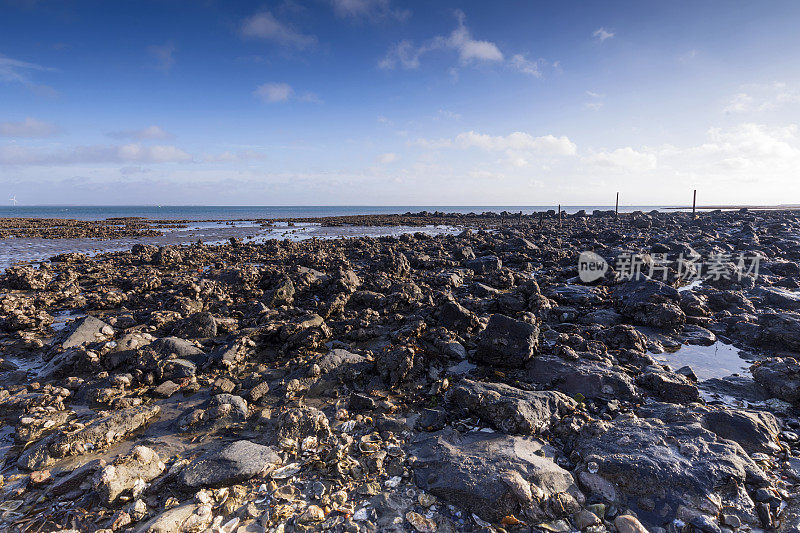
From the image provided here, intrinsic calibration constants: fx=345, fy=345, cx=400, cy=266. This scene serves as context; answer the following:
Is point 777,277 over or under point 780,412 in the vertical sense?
over

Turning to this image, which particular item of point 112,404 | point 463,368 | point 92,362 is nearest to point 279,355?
point 112,404

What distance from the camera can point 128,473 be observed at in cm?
394

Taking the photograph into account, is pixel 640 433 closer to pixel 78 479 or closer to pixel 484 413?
pixel 484 413

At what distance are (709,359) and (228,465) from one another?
31.9 ft

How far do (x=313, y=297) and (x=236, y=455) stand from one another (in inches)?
334

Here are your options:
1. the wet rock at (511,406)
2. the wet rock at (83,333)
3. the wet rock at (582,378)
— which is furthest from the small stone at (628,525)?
the wet rock at (83,333)

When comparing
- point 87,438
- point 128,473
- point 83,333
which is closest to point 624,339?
point 128,473

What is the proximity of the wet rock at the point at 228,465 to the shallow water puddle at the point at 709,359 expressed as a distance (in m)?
8.08

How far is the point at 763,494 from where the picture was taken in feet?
12.7

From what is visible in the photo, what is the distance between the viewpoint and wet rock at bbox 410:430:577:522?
373 centimetres

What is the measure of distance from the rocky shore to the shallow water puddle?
0.17m

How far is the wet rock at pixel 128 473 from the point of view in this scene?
3740 mm

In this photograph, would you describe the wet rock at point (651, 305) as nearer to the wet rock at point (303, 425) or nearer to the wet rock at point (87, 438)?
the wet rock at point (303, 425)
